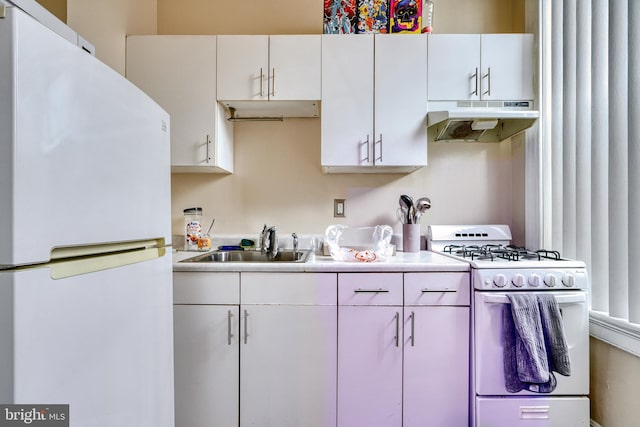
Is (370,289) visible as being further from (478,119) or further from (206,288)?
(478,119)

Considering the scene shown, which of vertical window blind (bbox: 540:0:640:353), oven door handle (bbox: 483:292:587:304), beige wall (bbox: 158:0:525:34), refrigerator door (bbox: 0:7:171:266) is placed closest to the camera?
refrigerator door (bbox: 0:7:171:266)

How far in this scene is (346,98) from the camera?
5.84ft

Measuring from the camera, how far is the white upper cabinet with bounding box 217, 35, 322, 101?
1.77 metres

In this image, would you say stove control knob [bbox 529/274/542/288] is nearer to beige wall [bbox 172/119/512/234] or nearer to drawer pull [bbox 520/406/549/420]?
drawer pull [bbox 520/406/549/420]

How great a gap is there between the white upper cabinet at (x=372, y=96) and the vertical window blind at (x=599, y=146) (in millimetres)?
746

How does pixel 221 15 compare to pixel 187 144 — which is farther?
pixel 221 15

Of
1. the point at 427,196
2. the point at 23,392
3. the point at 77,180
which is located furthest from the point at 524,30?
the point at 23,392

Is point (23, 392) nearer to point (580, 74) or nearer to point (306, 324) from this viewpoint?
point (306, 324)

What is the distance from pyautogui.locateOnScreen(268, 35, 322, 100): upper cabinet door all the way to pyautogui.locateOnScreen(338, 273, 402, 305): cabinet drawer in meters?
1.11

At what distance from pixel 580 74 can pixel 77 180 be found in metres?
2.19

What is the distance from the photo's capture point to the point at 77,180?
26.0 inches
